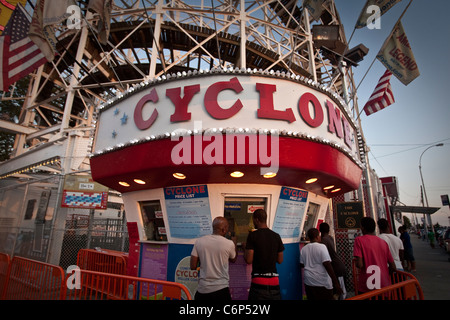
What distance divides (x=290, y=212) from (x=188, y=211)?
2311 millimetres

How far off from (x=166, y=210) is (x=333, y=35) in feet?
54.0

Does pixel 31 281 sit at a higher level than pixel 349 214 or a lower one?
lower

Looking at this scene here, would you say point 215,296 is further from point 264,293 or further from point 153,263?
point 153,263

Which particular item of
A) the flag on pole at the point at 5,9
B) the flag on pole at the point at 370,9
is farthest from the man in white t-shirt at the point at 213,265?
the flag on pole at the point at 5,9

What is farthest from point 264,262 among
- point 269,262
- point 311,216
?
point 311,216

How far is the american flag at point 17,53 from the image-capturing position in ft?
29.6

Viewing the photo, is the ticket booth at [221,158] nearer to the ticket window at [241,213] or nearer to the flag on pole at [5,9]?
the ticket window at [241,213]

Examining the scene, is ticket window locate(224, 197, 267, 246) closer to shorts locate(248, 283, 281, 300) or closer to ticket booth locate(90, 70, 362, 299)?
ticket booth locate(90, 70, 362, 299)

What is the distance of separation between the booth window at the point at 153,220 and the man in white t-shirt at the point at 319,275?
10.7ft

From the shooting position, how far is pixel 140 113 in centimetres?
511

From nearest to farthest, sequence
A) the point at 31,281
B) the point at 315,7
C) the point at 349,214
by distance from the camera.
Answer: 1. the point at 31,281
2. the point at 315,7
3. the point at 349,214

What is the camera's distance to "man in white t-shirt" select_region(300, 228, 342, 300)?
4.05 meters
